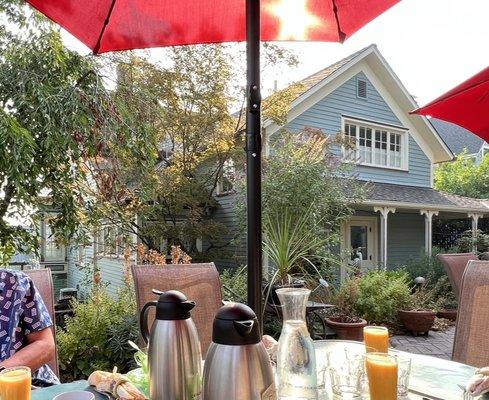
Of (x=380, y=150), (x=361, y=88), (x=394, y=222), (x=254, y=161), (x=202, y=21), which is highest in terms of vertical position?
(x=361, y=88)

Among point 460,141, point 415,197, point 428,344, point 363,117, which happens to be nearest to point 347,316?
point 428,344

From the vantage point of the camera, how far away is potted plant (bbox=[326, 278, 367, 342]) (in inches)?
226

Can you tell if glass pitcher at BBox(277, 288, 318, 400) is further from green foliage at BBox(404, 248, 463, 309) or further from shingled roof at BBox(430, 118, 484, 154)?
shingled roof at BBox(430, 118, 484, 154)

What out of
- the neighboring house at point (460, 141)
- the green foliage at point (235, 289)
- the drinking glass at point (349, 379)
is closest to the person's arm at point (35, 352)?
the drinking glass at point (349, 379)

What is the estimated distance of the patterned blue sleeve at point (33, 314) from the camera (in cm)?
188

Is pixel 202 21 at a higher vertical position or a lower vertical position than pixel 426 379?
higher

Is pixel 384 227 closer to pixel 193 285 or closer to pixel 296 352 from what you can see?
pixel 193 285

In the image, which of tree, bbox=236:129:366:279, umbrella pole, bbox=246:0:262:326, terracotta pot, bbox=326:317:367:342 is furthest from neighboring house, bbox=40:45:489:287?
umbrella pole, bbox=246:0:262:326

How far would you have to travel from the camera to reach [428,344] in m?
6.28

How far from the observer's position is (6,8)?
5.23 m

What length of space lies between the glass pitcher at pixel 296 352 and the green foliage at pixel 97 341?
283 cm

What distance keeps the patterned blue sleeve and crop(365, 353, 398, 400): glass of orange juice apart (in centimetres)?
137

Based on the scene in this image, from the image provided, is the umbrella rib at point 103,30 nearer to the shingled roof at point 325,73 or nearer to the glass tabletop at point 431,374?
the glass tabletop at point 431,374

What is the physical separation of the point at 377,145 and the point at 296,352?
11.0 m
